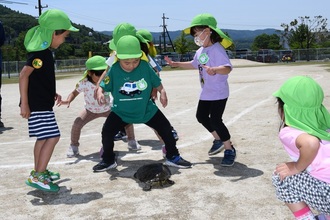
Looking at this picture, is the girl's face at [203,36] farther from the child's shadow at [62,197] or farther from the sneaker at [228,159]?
the child's shadow at [62,197]

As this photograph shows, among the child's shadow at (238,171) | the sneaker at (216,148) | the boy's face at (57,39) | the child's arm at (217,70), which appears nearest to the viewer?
the boy's face at (57,39)

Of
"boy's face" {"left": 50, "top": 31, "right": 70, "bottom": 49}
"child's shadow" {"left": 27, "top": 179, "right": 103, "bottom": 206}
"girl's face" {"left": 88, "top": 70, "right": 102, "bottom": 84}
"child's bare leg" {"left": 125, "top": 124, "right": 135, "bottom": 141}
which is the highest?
"boy's face" {"left": 50, "top": 31, "right": 70, "bottom": 49}

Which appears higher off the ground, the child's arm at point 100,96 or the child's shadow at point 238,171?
the child's arm at point 100,96

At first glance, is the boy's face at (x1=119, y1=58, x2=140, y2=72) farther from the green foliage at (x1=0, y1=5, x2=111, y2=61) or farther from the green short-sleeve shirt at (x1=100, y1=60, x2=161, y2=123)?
the green foliage at (x1=0, y1=5, x2=111, y2=61)

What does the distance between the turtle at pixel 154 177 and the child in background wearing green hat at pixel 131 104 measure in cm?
60

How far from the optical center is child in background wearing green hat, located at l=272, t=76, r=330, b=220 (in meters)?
2.71

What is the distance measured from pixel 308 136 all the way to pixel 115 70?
2830 mm

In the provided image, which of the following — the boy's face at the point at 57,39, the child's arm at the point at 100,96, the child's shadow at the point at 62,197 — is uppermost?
the boy's face at the point at 57,39

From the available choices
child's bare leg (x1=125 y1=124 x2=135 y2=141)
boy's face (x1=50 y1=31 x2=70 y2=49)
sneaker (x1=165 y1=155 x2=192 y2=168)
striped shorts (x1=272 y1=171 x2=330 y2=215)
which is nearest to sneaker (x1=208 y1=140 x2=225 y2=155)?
sneaker (x1=165 y1=155 x2=192 y2=168)

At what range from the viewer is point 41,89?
4.25 meters

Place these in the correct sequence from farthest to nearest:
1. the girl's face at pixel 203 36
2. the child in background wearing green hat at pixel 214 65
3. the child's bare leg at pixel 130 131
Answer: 1. the child's bare leg at pixel 130 131
2. the girl's face at pixel 203 36
3. the child in background wearing green hat at pixel 214 65

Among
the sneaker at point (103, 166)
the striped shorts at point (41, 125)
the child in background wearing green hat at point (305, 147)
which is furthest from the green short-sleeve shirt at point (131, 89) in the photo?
the child in background wearing green hat at point (305, 147)

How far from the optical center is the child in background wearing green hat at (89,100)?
19.2 feet

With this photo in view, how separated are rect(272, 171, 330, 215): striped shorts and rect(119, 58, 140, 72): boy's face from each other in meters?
2.41
